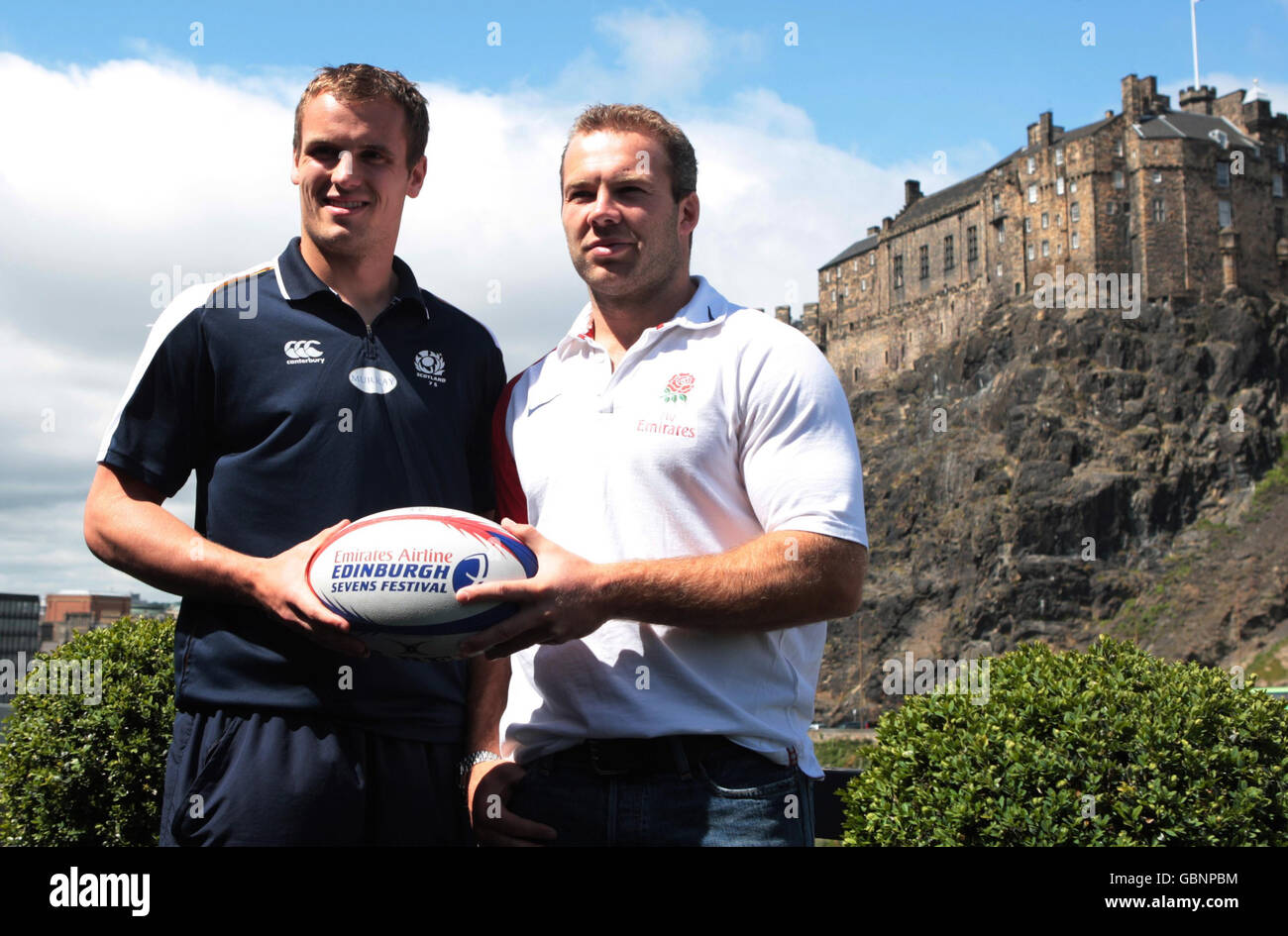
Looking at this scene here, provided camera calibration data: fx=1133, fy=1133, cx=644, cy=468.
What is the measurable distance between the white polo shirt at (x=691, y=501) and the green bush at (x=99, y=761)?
304 inches

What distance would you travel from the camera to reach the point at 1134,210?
7794cm

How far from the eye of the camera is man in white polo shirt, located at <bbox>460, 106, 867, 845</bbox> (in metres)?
3.60

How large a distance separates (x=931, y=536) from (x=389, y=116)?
252 ft

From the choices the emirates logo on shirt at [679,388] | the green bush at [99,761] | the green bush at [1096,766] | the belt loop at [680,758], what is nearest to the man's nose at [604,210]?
the emirates logo on shirt at [679,388]

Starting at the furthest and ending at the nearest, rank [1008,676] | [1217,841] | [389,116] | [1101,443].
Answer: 1. [1101,443]
2. [1008,676]
3. [1217,841]
4. [389,116]

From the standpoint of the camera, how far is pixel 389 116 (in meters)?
4.32

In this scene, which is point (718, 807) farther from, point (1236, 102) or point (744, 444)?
point (1236, 102)

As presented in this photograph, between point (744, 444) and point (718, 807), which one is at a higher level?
point (744, 444)

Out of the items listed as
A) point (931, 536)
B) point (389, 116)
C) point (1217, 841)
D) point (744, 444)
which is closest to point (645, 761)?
point (744, 444)

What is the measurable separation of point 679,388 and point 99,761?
884 cm

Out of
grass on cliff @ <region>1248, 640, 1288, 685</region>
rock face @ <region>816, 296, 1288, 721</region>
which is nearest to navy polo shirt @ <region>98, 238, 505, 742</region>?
grass on cliff @ <region>1248, 640, 1288, 685</region>

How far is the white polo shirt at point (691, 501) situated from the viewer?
3.72 metres

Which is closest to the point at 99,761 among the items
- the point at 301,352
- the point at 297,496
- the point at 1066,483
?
the point at 297,496
